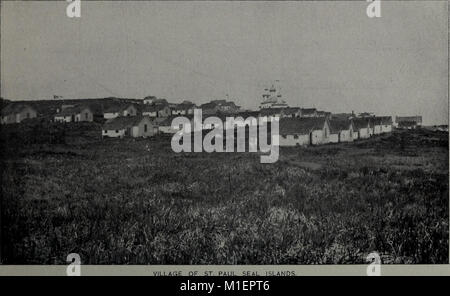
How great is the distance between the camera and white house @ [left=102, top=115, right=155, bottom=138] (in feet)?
26.9

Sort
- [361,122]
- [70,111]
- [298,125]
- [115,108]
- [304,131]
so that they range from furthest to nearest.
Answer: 1. [115,108]
2. [298,125]
3. [361,122]
4. [70,111]
5. [304,131]

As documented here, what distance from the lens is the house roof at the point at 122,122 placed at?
8233 mm

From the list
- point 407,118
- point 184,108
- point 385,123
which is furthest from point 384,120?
point 184,108

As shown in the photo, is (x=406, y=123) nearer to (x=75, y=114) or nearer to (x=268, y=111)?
(x=268, y=111)

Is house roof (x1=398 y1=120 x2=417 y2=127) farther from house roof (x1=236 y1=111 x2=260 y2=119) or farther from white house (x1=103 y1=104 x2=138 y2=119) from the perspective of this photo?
white house (x1=103 y1=104 x2=138 y2=119)

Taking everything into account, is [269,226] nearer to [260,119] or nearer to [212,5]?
[260,119]

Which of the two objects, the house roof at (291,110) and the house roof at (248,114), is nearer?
the house roof at (248,114)

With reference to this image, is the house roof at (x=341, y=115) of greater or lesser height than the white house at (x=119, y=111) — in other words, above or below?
below

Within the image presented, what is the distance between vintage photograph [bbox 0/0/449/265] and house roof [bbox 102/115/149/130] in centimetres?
10

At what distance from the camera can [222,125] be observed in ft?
25.3

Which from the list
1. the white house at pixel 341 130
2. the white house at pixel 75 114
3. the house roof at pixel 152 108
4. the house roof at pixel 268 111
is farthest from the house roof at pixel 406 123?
the white house at pixel 75 114

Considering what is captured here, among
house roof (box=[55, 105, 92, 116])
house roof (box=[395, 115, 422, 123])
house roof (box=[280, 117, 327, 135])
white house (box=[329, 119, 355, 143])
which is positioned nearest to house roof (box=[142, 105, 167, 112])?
house roof (box=[55, 105, 92, 116])

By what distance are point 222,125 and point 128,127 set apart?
2.31 meters

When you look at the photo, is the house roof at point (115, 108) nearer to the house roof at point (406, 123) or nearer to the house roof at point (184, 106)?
the house roof at point (184, 106)
